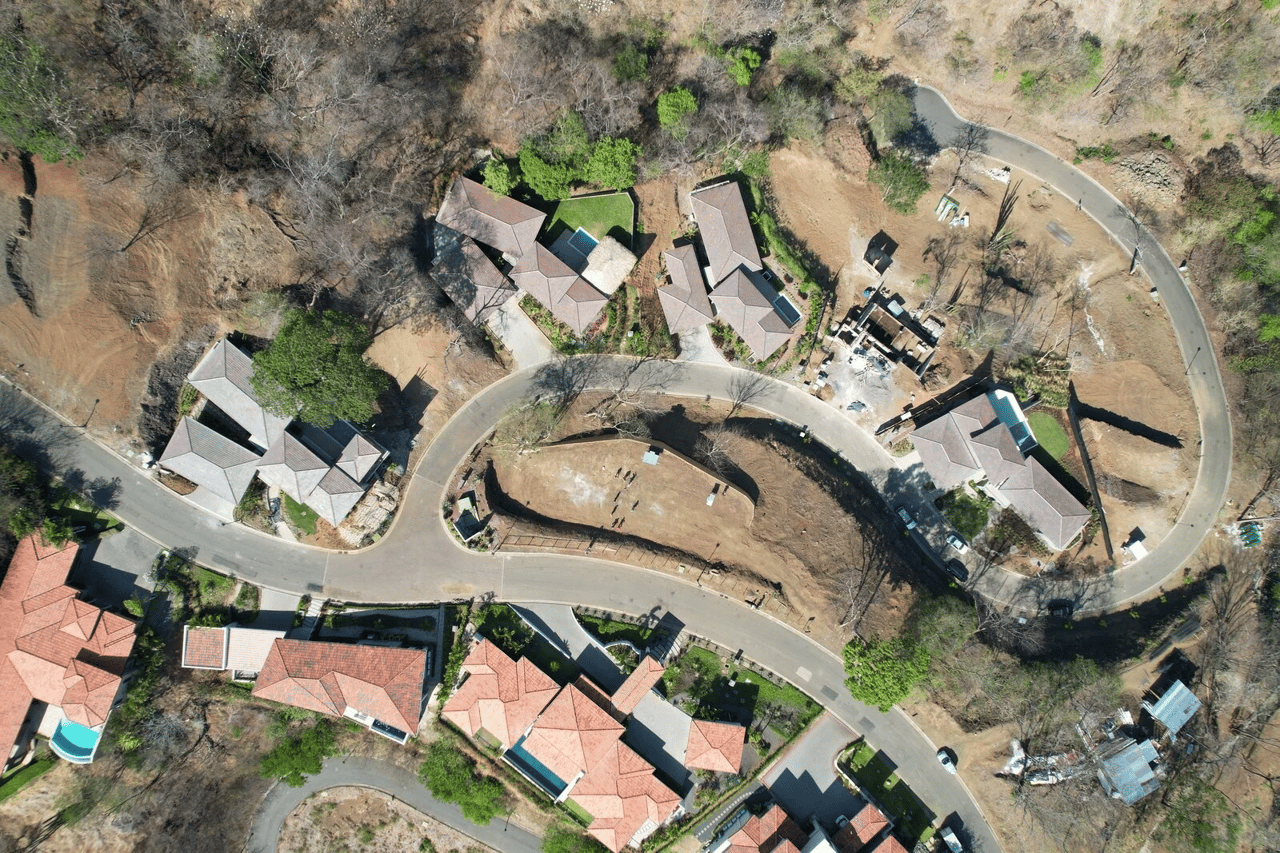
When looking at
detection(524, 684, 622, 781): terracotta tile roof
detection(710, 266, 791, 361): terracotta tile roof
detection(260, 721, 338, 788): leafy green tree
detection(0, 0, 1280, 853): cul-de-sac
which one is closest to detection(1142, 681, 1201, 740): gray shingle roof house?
detection(0, 0, 1280, 853): cul-de-sac

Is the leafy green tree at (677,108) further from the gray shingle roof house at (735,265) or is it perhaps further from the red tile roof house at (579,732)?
the red tile roof house at (579,732)

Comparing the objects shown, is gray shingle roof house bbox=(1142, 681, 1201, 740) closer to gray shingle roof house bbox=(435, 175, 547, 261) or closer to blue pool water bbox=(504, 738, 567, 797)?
blue pool water bbox=(504, 738, 567, 797)

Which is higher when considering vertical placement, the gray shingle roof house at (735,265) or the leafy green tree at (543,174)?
the leafy green tree at (543,174)

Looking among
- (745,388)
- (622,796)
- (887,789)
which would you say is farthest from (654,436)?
(887,789)

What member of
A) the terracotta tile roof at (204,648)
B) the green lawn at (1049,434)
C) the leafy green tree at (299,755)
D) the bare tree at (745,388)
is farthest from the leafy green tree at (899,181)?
the terracotta tile roof at (204,648)

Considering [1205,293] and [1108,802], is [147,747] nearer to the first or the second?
[1108,802]

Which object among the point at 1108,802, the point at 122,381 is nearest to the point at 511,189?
the point at 122,381
